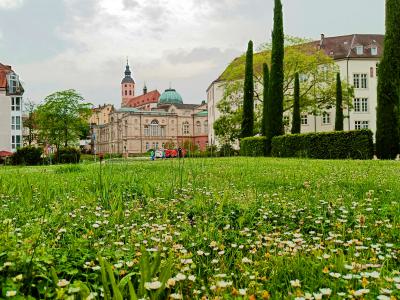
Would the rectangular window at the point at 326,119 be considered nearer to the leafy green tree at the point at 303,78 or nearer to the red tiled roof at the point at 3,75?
the leafy green tree at the point at 303,78

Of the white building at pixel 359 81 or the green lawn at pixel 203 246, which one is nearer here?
the green lawn at pixel 203 246

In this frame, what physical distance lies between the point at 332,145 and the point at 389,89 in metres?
4.00

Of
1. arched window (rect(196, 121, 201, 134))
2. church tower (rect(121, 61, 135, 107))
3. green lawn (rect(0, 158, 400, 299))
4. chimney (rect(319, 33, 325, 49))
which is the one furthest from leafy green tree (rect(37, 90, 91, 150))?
church tower (rect(121, 61, 135, 107))

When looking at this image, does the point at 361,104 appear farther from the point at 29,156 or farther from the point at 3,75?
the point at 3,75

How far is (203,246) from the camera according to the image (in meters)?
3.41

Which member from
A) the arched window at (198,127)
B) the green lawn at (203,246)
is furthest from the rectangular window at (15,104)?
the green lawn at (203,246)

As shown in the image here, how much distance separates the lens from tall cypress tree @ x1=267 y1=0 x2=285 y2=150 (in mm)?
28328

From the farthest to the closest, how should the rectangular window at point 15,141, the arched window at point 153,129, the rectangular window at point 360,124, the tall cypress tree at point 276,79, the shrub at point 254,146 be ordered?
the arched window at point 153,129, the rectangular window at point 15,141, the rectangular window at point 360,124, the shrub at point 254,146, the tall cypress tree at point 276,79

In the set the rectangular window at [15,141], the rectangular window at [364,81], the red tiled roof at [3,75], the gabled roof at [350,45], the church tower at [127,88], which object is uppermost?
the church tower at [127,88]

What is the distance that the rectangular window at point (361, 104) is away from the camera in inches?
2080

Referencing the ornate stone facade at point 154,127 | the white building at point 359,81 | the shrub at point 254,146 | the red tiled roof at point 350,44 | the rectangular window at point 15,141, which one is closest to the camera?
the shrub at point 254,146

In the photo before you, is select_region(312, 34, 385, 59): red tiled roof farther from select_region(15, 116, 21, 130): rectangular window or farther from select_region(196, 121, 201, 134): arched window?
select_region(196, 121, 201, 134): arched window

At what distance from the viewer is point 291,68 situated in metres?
39.2

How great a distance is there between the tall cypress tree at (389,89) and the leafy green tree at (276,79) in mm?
8529
